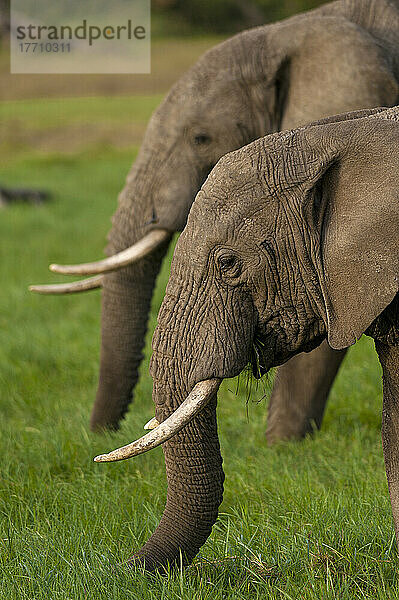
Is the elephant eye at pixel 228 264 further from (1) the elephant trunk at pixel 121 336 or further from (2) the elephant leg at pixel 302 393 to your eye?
(1) the elephant trunk at pixel 121 336

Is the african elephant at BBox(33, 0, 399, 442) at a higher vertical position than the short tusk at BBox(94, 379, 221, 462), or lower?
higher

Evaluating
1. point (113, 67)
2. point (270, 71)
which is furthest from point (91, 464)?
point (113, 67)

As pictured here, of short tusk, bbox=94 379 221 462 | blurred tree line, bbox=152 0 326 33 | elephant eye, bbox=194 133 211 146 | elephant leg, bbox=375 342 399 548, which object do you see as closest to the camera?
Answer: short tusk, bbox=94 379 221 462

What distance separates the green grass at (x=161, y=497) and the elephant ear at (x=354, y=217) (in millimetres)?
825

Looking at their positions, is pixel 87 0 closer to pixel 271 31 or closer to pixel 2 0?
pixel 2 0

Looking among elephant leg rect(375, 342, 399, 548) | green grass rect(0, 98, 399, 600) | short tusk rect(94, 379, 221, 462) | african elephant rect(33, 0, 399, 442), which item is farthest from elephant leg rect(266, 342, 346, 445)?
short tusk rect(94, 379, 221, 462)

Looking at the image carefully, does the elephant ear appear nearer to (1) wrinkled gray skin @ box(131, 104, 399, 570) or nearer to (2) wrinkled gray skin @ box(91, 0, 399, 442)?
(1) wrinkled gray skin @ box(131, 104, 399, 570)

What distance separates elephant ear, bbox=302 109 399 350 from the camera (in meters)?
2.48

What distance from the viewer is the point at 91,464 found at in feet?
13.9

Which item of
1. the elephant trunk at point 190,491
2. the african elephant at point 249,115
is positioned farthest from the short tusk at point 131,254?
the elephant trunk at point 190,491

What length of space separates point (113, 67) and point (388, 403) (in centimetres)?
2879

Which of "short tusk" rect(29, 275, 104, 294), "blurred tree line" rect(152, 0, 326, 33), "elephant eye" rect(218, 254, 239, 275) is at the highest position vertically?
"blurred tree line" rect(152, 0, 326, 33)

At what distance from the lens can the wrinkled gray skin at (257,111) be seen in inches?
173

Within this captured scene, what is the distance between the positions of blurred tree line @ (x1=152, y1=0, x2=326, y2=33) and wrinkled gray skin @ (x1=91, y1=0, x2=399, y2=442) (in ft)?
61.1
